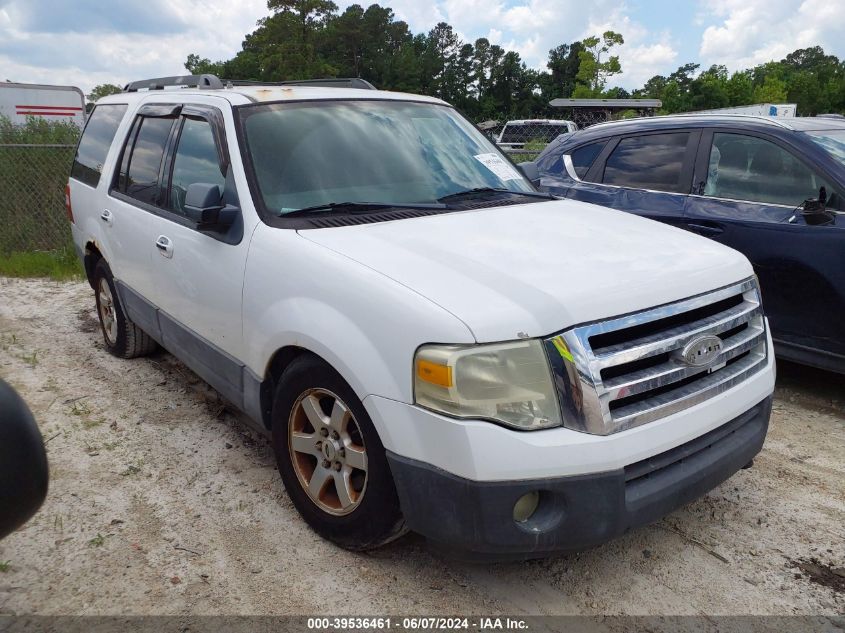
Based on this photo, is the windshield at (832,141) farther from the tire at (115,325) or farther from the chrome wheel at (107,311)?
the chrome wheel at (107,311)

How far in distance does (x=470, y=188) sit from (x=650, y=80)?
229 ft

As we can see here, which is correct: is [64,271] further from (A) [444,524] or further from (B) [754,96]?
(B) [754,96]

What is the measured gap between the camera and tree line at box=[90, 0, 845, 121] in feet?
160

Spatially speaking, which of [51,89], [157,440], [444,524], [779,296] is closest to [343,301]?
[444,524]

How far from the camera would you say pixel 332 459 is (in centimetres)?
277

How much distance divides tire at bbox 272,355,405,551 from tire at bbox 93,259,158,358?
2.51m

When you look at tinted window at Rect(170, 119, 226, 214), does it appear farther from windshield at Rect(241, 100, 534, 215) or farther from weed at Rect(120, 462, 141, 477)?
weed at Rect(120, 462, 141, 477)

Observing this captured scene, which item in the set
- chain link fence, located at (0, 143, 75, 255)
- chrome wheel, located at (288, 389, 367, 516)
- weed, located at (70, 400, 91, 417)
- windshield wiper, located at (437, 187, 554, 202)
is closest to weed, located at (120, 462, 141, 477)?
weed, located at (70, 400, 91, 417)

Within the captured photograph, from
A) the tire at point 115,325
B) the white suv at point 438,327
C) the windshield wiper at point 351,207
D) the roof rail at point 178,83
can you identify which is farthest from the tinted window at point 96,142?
the windshield wiper at point 351,207

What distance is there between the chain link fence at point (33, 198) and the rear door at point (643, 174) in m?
7.10

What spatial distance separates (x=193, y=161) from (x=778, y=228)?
3586 mm

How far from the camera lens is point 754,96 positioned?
4925 cm

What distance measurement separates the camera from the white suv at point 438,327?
7.40 ft

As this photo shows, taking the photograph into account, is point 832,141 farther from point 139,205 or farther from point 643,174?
point 139,205
